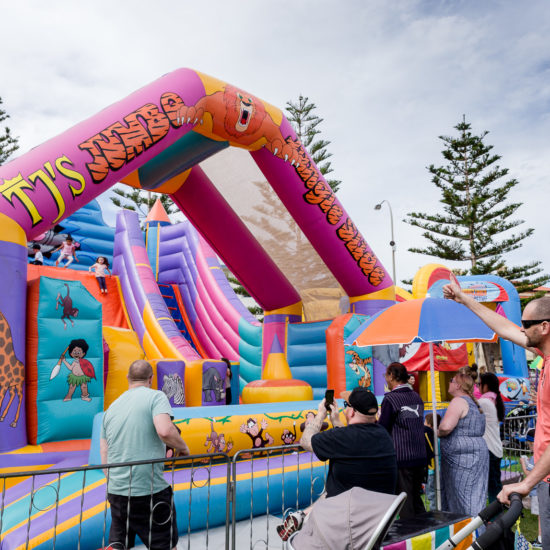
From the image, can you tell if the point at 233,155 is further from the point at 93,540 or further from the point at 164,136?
the point at 93,540

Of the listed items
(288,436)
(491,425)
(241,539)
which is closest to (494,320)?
(491,425)

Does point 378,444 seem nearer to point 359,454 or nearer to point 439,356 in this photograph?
point 359,454

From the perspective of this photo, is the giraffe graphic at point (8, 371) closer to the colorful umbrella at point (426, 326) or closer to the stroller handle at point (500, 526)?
the colorful umbrella at point (426, 326)

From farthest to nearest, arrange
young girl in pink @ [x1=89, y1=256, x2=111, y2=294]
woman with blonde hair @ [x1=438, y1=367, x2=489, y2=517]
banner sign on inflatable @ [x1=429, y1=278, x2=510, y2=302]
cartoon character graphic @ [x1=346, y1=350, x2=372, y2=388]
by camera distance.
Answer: banner sign on inflatable @ [x1=429, y1=278, x2=510, y2=302]
young girl in pink @ [x1=89, y1=256, x2=111, y2=294]
cartoon character graphic @ [x1=346, y1=350, x2=372, y2=388]
woman with blonde hair @ [x1=438, y1=367, x2=489, y2=517]

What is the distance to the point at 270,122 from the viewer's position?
22.8ft

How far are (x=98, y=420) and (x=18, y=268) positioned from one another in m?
1.54

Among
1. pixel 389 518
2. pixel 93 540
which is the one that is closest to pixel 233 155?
pixel 93 540

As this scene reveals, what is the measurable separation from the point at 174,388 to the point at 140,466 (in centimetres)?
484

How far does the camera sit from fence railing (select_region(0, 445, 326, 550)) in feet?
10.9

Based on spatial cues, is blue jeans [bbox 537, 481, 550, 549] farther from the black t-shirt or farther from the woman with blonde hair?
the woman with blonde hair

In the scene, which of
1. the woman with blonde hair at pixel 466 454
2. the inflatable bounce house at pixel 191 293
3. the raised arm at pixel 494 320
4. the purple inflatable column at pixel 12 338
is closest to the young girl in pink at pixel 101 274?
the inflatable bounce house at pixel 191 293

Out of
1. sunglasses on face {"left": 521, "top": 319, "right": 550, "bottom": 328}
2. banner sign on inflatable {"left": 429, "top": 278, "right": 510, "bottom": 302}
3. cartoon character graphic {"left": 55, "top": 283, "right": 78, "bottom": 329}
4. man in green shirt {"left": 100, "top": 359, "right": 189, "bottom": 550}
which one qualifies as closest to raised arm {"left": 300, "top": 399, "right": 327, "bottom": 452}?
man in green shirt {"left": 100, "top": 359, "right": 189, "bottom": 550}

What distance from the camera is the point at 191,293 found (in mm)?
12586

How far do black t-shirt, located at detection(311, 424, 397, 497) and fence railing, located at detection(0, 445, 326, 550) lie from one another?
2.77ft
